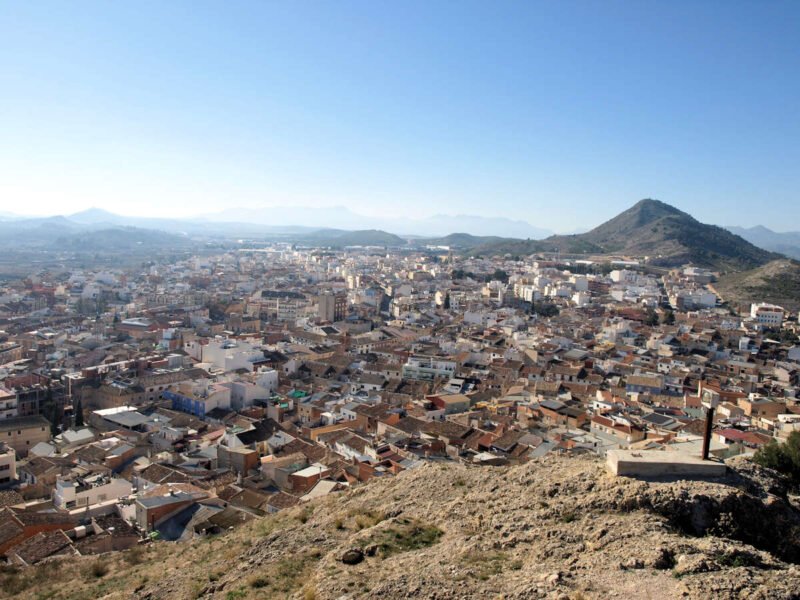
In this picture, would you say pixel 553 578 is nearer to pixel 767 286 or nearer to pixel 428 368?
pixel 428 368

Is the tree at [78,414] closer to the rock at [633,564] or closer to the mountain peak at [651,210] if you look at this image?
the rock at [633,564]

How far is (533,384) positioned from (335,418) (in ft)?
28.6

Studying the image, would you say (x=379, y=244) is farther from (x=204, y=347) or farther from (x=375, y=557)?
(x=375, y=557)

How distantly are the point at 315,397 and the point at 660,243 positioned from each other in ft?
277

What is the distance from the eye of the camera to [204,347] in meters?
28.6

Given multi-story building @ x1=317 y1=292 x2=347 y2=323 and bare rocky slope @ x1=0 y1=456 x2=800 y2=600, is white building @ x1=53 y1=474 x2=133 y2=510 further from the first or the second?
multi-story building @ x1=317 y1=292 x2=347 y2=323

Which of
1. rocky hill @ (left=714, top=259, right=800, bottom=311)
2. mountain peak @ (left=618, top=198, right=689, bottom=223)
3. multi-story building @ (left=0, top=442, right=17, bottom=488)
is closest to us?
multi-story building @ (left=0, top=442, right=17, bottom=488)

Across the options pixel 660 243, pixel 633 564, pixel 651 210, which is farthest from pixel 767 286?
pixel 651 210

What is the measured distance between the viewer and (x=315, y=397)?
22188mm

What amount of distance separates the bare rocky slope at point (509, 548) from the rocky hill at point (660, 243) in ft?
258

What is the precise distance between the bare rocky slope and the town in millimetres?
1553

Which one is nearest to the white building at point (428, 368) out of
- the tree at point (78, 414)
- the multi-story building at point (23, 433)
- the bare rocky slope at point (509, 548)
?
the tree at point (78, 414)

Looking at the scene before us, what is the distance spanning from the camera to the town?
1354 cm

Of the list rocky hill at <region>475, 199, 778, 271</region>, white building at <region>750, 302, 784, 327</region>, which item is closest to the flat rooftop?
white building at <region>750, 302, 784, 327</region>
